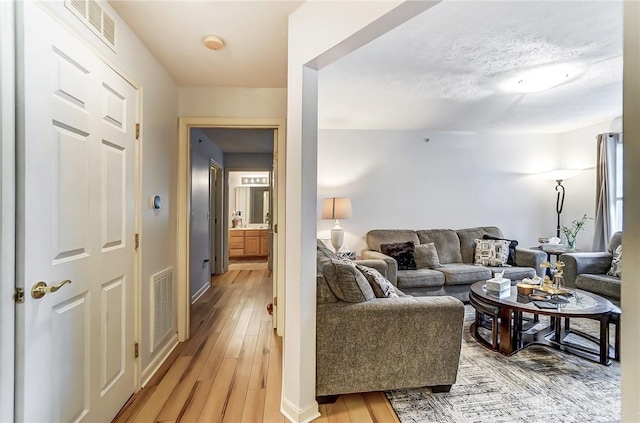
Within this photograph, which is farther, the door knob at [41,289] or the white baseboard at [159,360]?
the white baseboard at [159,360]

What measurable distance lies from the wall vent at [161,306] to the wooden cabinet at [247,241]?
4.17m

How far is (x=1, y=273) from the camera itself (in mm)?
941

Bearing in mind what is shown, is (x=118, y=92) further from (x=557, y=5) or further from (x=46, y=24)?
(x=557, y=5)

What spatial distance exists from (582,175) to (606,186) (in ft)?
1.46

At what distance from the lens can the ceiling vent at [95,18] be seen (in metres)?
1.27

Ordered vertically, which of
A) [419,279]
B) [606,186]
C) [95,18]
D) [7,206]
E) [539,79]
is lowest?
[419,279]

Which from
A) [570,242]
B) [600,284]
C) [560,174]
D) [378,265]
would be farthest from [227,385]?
[560,174]

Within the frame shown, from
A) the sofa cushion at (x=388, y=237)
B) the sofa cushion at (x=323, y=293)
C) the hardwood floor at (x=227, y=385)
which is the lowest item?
the hardwood floor at (x=227, y=385)

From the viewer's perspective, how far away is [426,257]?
3607 millimetres

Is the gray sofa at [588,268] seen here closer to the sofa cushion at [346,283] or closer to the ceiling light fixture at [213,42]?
the sofa cushion at [346,283]

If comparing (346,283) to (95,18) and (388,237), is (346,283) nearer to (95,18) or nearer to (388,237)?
(95,18)

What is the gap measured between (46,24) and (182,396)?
6.87ft

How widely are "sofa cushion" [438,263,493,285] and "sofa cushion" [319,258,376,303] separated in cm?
204

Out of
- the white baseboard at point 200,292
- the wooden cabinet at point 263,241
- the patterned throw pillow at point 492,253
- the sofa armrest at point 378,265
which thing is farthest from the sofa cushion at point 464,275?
the wooden cabinet at point 263,241
